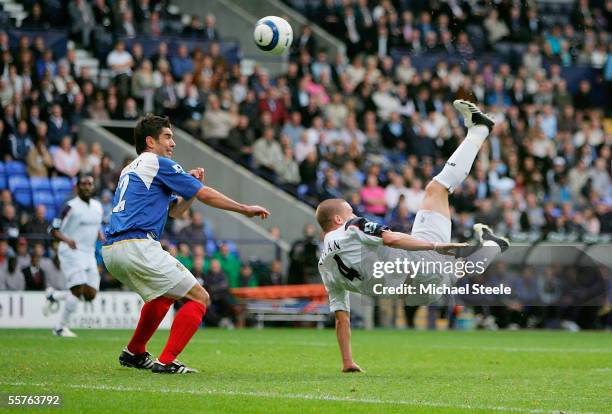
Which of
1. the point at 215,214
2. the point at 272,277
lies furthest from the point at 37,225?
the point at 272,277

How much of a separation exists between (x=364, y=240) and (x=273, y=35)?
5.92 meters

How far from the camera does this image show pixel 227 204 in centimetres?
1041

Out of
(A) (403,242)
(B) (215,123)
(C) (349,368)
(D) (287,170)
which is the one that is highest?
(B) (215,123)

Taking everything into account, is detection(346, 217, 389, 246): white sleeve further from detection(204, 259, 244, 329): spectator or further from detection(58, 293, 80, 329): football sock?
detection(204, 259, 244, 329): spectator

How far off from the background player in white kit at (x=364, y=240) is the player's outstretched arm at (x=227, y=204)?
94cm

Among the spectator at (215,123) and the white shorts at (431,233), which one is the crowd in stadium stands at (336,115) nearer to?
the spectator at (215,123)

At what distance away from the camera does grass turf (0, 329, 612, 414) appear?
868cm

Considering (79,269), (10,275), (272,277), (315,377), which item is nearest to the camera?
(315,377)

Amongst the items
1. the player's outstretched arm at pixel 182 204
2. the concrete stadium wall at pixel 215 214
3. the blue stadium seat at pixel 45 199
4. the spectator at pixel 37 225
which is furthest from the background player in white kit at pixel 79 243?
the concrete stadium wall at pixel 215 214

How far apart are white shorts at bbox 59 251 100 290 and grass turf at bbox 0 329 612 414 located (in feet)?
2.79

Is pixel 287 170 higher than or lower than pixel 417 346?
higher

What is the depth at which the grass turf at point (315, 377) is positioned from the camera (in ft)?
28.5

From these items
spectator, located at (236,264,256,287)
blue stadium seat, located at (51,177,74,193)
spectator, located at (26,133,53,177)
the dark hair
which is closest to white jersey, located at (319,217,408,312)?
the dark hair

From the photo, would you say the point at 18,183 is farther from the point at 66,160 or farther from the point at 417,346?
the point at 417,346
